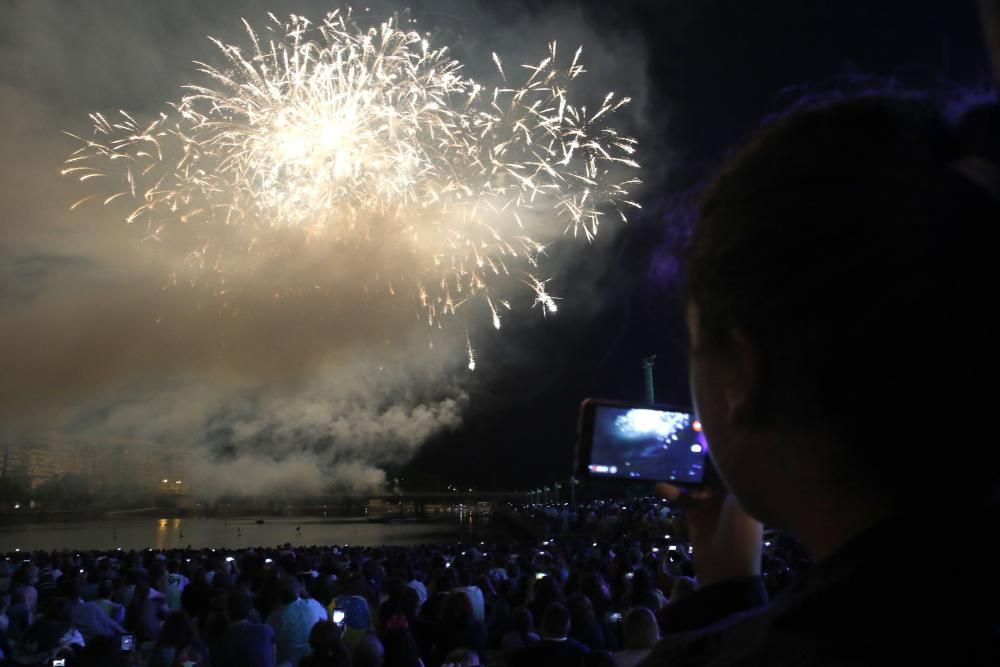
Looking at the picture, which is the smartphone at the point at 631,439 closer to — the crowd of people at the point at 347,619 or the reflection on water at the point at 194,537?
the crowd of people at the point at 347,619

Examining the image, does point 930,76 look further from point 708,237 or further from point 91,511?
point 91,511

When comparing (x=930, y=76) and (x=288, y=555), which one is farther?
(x=288, y=555)

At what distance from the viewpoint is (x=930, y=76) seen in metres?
1.12

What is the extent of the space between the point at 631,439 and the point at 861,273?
1.11 m

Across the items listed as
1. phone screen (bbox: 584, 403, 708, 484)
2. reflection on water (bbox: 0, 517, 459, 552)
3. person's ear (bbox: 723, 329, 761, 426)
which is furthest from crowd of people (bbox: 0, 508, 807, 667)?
reflection on water (bbox: 0, 517, 459, 552)

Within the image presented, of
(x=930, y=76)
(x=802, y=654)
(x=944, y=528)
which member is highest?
(x=930, y=76)

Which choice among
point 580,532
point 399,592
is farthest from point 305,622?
point 580,532

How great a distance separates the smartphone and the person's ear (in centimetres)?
88

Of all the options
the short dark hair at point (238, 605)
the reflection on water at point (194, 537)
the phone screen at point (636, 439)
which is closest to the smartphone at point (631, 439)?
the phone screen at point (636, 439)

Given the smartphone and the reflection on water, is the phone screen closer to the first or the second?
the smartphone

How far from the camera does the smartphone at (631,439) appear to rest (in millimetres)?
1833

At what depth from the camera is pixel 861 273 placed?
2.72 ft

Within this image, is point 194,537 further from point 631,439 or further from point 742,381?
point 742,381

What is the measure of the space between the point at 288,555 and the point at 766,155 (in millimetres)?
18015
